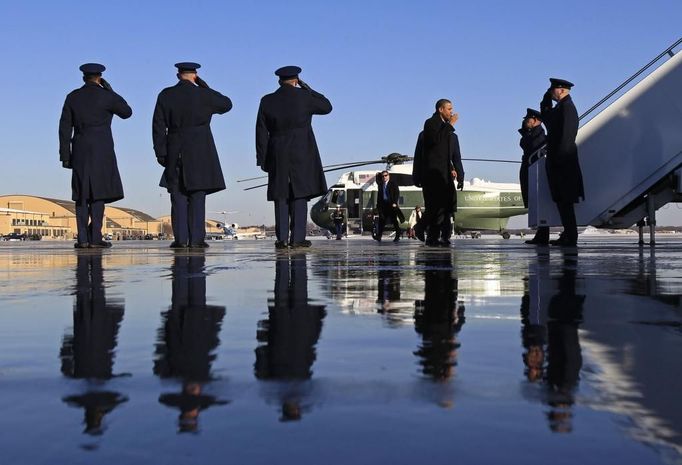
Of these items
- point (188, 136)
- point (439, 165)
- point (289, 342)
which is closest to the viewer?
point (289, 342)

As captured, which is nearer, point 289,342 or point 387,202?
point 289,342

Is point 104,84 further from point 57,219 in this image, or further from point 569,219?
point 57,219

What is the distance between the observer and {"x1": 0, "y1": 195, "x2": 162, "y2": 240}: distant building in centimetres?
10926

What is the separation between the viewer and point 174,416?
928 mm

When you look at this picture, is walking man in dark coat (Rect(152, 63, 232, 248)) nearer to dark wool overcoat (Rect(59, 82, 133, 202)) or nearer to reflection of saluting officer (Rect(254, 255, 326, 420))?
dark wool overcoat (Rect(59, 82, 133, 202))

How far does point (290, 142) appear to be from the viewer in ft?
24.6

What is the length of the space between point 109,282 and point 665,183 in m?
6.72

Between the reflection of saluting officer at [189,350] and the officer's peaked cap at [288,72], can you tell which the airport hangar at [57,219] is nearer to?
the officer's peaked cap at [288,72]

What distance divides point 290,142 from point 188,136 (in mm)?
1100

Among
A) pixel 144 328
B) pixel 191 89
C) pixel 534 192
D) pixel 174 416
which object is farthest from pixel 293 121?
pixel 174 416

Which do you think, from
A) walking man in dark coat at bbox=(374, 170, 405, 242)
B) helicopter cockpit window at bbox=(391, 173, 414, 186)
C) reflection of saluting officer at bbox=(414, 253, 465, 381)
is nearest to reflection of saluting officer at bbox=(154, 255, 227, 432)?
reflection of saluting officer at bbox=(414, 253, 465, 381)

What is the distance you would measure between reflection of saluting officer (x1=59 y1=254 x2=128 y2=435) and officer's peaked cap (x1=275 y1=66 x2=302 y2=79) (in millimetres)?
4836

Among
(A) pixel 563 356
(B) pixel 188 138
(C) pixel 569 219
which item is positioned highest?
(B) pixel 188 138

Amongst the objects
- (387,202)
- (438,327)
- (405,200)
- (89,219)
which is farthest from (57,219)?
(438,327)
